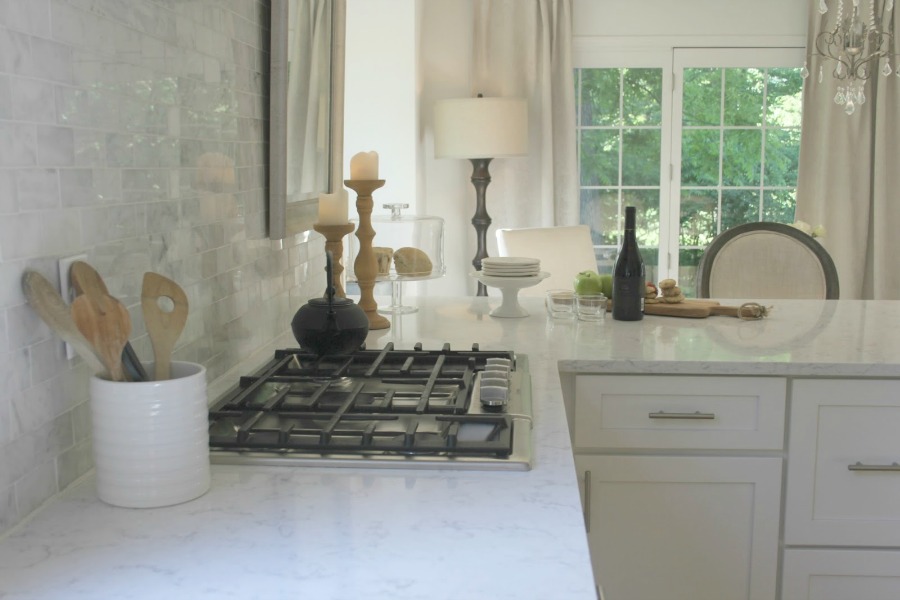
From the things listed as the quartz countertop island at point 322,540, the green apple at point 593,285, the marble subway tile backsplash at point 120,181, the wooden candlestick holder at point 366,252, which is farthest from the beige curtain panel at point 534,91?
the quartz countertop island at point 322,540

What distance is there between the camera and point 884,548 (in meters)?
1.97

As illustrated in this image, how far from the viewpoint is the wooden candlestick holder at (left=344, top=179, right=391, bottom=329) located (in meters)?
2.32

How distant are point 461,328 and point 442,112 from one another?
257cm

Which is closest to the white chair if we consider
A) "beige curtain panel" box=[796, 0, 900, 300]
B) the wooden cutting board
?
the wooden cutting board

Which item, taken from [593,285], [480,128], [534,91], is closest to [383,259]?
[593,285]

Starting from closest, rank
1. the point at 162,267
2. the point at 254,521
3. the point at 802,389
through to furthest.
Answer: the point at 254,521 < the point at 162,267 < the point at 802,389

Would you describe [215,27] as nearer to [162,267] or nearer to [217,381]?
[162,267]

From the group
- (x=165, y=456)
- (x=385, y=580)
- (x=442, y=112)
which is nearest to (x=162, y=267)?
(x=165, y=456)

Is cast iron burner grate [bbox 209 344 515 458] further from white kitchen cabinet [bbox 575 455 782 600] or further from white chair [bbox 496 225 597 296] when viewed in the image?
white chair [bbox 496 225 597 296]

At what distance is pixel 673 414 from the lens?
1964 millimetres

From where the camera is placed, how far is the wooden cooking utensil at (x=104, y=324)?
109cm

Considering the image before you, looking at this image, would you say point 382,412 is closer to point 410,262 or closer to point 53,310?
point 53,310

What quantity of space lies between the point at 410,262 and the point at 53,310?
54.8 inches

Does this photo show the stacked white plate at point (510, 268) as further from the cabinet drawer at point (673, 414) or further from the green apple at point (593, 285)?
the cabinet drawer at point (673, 414)
